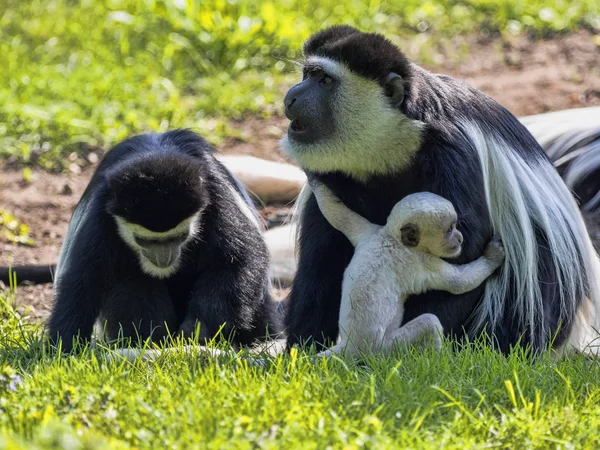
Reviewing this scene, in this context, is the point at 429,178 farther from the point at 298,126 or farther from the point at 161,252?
the point at 161,252

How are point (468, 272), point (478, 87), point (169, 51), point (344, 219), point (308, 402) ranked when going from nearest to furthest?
point (308, 402) < point (468, 272) < point (344, 219) < point (478, 87) < point (169, 51)

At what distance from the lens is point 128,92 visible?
720 cm

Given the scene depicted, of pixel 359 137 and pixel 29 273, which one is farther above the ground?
pixel 359 137

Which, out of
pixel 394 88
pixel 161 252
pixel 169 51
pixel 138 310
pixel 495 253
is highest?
pixel 394 88

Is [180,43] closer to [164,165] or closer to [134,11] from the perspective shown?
[134,11]

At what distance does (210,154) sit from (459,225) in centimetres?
124

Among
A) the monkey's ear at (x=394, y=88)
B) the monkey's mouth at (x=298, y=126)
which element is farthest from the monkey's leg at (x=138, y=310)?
the monkey's ear at (x=394, y=88)

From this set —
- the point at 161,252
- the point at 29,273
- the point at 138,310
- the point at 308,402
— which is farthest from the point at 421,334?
the point at 29,273

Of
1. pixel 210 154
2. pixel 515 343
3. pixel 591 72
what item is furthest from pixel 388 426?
pixel 591 72

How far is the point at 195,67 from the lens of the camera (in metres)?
7.79

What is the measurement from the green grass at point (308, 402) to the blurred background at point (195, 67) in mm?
2665

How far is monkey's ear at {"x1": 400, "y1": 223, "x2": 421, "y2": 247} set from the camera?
11.4ft

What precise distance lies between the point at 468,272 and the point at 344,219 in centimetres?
49

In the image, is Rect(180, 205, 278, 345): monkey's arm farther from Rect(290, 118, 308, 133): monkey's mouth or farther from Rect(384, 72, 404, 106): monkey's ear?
Rect(384, 72, 404, 106): monkey's ear
